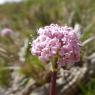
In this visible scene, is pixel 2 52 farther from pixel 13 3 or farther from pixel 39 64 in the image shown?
pixel 13 3

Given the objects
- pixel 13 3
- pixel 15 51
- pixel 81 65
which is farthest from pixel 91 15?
pixel 13 3

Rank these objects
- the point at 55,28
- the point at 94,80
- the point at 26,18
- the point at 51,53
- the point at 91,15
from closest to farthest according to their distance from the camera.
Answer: the point at 51,53 < the point at 55,28 < the point at 94,80 < the point at 91,15 < the point at 26,18

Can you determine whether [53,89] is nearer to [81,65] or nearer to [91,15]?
[81,65]

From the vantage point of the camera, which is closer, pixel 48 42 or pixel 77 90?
pixel 48 42

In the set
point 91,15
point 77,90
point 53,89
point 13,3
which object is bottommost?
point 53,89

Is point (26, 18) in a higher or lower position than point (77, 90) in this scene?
higher

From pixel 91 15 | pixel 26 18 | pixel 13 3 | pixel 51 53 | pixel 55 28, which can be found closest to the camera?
pixel 51 53
